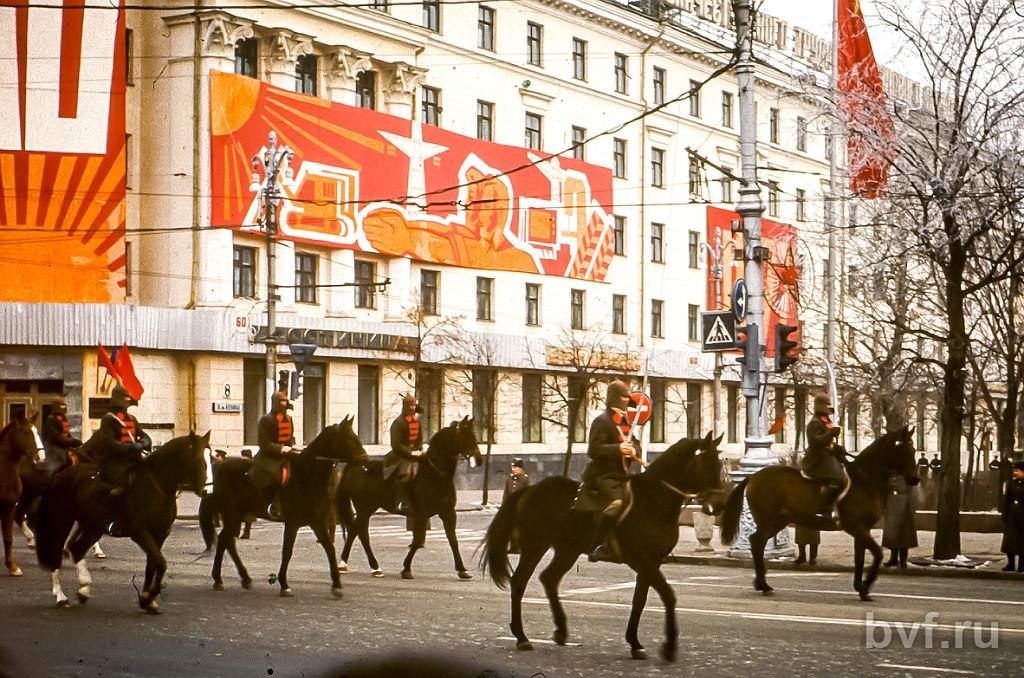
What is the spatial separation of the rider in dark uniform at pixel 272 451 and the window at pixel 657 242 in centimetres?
4260

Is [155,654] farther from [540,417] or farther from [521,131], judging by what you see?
[521,131]

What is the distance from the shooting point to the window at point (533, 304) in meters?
53.1

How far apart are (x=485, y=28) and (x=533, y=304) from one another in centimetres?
966

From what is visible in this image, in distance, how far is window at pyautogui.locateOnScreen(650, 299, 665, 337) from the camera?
58750 mm

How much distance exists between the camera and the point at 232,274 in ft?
141

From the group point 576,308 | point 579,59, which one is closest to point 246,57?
point 579,59

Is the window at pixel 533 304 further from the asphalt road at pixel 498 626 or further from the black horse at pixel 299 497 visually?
the black horse at pixel 299 497

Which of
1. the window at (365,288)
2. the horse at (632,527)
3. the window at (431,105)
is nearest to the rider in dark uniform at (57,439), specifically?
the horse at (632,527)

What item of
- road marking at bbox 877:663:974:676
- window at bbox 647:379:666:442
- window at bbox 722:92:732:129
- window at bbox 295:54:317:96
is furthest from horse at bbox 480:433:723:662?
window at bbox 722:92:732:129

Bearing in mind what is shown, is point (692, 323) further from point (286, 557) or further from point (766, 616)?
point (766, 616)

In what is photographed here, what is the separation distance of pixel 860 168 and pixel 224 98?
78.9 ft

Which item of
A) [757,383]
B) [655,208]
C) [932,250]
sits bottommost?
[757,383]

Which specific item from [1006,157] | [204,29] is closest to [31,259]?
[204,29]

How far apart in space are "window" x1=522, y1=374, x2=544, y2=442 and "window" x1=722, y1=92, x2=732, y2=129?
695 inches
